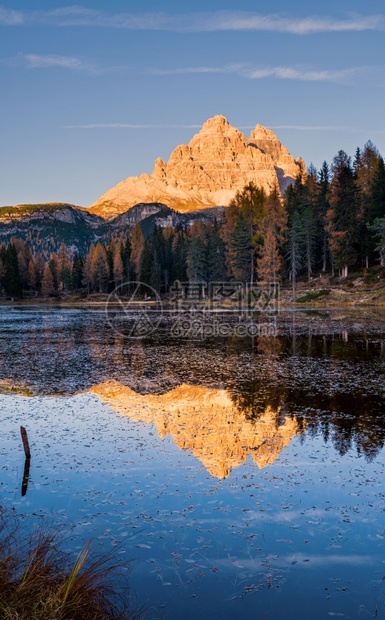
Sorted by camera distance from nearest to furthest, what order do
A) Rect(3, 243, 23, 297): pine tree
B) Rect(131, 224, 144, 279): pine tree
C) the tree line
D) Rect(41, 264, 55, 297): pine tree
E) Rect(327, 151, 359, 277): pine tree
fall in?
Rect(327, 151, 359, 277): pine tree, the tree line, Rect(3, 243, 23, 297): pine tree, Rect(131, 224, 144, 279): pine tree, Rect(41, 264, 55, 297): pine tree

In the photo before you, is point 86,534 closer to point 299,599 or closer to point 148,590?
point 148,590

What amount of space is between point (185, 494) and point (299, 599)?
3826 millimetres

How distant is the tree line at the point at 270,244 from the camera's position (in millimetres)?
81562

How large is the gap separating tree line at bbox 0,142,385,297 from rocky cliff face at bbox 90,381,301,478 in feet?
195

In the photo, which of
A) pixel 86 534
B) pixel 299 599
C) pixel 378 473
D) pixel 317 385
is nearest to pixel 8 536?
pixel 86 534

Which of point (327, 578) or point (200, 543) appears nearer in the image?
point (327, 578)

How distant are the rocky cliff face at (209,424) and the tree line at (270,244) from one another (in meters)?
59.4

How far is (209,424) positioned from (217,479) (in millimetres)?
4191

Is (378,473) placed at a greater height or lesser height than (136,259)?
lesser

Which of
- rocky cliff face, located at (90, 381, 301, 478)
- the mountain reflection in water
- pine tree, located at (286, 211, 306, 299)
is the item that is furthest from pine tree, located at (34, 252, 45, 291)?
rocky cliff face, located at (90, 381, 301, 478)

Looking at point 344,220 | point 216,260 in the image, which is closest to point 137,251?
point 216,260

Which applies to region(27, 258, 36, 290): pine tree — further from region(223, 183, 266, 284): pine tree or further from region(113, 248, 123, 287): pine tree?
region(223, 183, 266, 284): pine tree

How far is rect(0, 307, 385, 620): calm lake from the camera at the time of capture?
290 inches

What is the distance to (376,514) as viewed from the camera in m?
9.42
